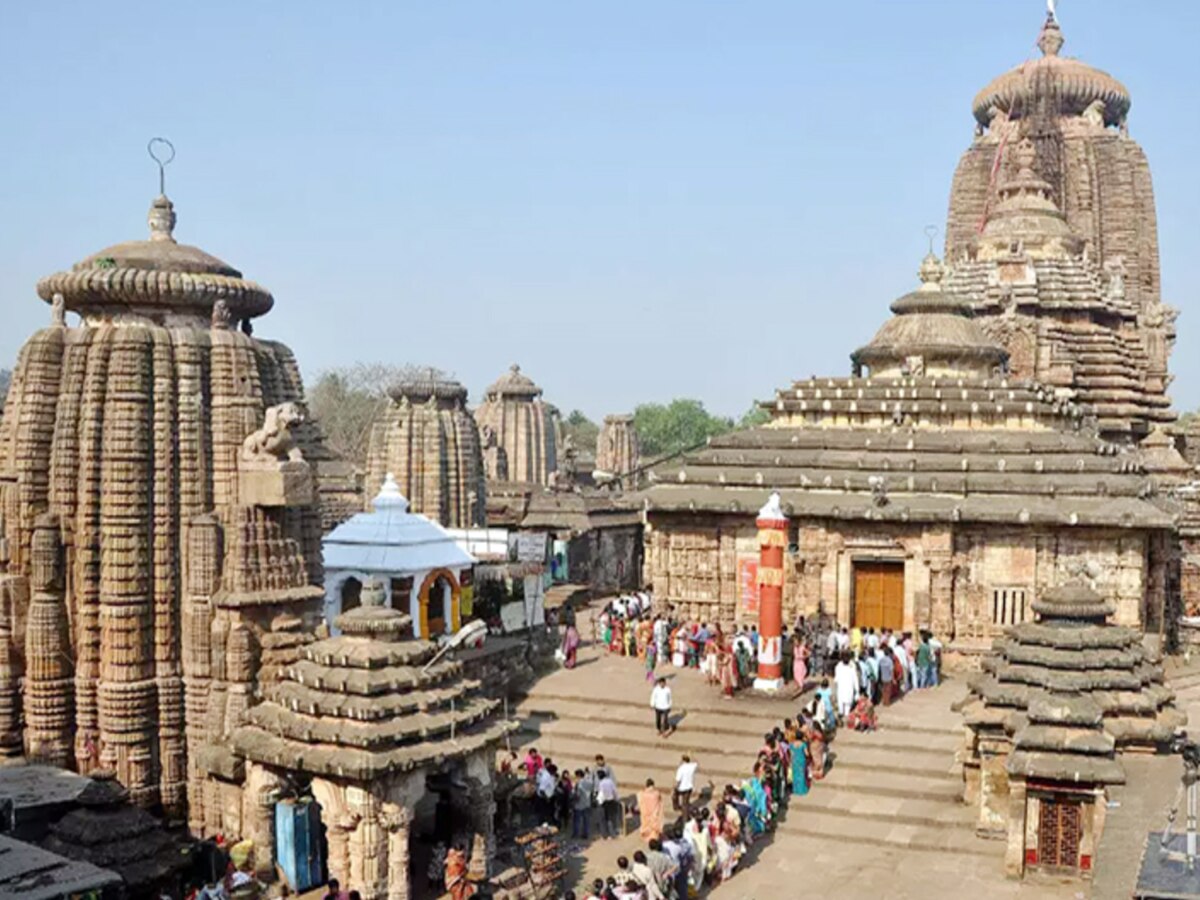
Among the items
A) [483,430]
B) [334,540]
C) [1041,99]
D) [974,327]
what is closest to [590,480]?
[483,430]

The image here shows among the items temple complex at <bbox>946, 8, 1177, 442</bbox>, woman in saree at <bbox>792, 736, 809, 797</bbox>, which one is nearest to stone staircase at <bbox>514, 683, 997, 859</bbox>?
woman in saree at <bbox>792, 736, 809, 797</bbox>

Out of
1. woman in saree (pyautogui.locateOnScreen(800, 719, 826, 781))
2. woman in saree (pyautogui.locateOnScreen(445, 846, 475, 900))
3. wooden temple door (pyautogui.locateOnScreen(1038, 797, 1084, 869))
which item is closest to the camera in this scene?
woman in saree (pyautogui.locateOnScreen(445, 846, 475, 900))

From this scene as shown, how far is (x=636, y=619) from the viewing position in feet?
87.9

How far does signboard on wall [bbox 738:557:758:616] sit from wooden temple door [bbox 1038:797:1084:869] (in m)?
11.6

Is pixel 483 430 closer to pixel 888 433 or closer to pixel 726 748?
pixel 888 433

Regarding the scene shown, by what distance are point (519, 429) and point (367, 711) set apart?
4505cm

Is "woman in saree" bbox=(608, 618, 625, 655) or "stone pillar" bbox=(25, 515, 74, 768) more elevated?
"stone pillar" bbox=(25, 515, 74, 768)

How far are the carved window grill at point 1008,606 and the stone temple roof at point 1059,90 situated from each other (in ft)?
105

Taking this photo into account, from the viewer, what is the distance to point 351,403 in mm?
77312

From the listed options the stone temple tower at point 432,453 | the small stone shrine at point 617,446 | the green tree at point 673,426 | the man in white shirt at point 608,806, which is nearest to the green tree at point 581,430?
the green tree at point 673,426

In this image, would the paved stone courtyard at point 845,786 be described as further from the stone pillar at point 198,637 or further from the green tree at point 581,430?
the green tree at point 581,430

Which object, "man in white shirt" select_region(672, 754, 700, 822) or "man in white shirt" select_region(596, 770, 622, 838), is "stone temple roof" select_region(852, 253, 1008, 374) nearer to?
"man in white shirt" select_region(672, 754, 700, 822)

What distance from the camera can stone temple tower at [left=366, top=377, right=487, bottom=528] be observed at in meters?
35.3

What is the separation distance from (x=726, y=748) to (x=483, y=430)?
40.1 meters
